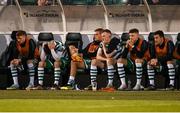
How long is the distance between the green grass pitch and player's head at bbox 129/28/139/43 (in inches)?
90.7

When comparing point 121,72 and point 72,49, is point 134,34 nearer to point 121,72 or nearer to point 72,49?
point 121,72

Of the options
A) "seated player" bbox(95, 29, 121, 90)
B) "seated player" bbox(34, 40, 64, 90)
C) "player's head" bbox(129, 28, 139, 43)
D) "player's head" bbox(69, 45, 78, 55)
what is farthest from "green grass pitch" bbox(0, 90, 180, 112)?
"player's head" bbox(69, 45, 78, 55)

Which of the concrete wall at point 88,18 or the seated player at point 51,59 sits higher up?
the concrete wall at point 88,18

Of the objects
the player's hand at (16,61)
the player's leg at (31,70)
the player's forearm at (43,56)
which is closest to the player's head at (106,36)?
the player's forearm at (43,56)

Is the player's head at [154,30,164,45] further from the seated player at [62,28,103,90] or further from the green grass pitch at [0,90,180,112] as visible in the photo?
the green grass pitch at [0,90,180,112]

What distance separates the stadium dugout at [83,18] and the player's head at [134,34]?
0.82 meters

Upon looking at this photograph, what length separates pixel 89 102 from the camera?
1222 cm

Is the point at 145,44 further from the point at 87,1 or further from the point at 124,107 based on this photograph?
the point at 124,107

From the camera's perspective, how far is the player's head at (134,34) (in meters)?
16.5

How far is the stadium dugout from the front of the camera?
17500 mm

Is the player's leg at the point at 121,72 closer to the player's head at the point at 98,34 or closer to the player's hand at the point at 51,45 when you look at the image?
the player's head at the point at 98,34

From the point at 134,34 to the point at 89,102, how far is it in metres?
4.69

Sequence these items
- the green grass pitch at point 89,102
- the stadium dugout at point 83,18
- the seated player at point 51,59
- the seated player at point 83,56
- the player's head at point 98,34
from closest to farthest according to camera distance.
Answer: the green grass pitch at point 89,102
the seated player at point 83,56
the seated player at point 51,59
the player's head at point 98,34
the stadium dugout at point 83,18

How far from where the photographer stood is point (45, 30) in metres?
17.8
